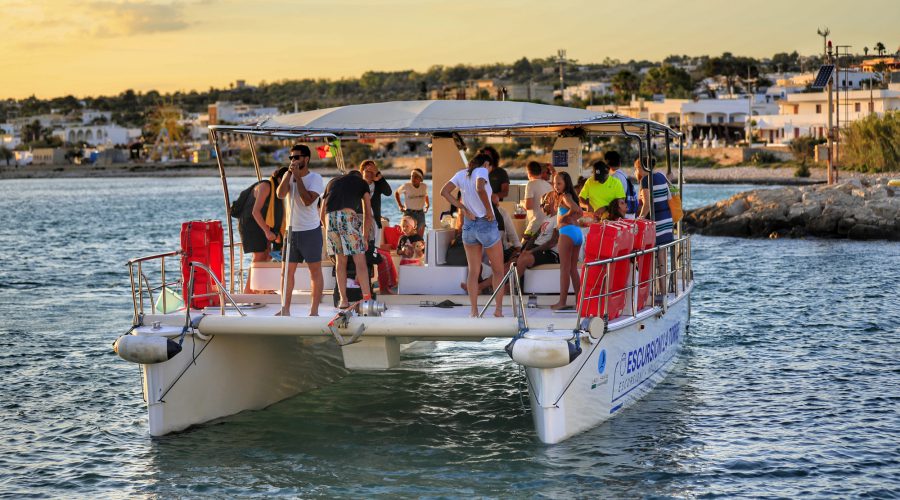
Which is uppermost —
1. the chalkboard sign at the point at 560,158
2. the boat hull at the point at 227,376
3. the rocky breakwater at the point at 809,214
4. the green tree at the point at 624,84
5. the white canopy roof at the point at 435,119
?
the green tree at the point at 624,84

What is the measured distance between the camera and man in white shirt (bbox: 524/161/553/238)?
12.7m

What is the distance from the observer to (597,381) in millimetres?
10797

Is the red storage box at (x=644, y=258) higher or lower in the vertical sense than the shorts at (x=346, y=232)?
lower

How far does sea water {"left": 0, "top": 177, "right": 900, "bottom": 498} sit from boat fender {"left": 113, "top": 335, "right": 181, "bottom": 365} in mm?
1041

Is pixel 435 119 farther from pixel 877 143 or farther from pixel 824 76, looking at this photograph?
pixel 877 143

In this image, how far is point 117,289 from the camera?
27.0m

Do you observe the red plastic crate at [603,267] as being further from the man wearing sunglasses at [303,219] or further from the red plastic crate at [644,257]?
the man wearing sunglasses at [303,219]

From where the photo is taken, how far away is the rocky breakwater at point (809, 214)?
38.0 m

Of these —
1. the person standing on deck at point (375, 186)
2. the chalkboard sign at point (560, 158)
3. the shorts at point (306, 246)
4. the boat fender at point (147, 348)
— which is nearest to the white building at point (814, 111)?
the chalkboard sign at point (560, 158)

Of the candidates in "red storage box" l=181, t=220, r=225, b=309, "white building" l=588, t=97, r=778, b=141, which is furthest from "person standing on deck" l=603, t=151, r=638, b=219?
"white building" l=588, t=97, r=778, b=141

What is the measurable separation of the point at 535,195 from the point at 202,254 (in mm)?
3589

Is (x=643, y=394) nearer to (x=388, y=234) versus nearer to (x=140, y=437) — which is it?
(x=388, y=234)

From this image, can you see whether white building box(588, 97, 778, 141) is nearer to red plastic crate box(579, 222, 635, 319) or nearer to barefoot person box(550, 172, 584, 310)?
barefoot person box(550, 172, 584, 310)

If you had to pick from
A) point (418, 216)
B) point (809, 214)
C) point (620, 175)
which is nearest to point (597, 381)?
point (620, 175)
